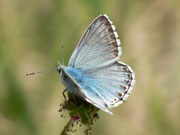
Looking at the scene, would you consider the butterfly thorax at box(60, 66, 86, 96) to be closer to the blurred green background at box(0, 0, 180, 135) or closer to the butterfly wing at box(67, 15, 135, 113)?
the butterfly wing at box(67, 15, 135, 113)

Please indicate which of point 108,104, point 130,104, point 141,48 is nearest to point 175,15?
point 141,48

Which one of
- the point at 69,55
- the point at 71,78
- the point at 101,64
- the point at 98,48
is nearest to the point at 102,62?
the point at 101,64

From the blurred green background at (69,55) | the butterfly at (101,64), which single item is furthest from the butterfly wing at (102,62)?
the blurred green background at (69,55)

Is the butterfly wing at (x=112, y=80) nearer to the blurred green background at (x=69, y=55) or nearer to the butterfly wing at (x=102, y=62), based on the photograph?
the butterfly wing at (x=102, y=62)

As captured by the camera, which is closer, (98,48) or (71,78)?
(71,78)

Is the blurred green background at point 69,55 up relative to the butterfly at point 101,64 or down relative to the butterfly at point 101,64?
down

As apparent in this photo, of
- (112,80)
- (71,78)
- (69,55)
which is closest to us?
(71,78)

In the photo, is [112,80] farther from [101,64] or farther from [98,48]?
[98,48]
